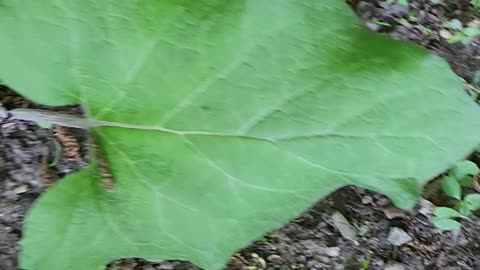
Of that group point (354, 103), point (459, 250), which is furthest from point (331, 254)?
point (354, 103)

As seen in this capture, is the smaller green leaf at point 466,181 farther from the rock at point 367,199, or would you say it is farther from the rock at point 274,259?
the rock at point 274,259

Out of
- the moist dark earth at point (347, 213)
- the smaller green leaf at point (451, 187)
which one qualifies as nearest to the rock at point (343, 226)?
the moist dark earth at point (347, 213)

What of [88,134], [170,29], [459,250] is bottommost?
[459,250]

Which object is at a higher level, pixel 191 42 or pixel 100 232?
pixel 191 42

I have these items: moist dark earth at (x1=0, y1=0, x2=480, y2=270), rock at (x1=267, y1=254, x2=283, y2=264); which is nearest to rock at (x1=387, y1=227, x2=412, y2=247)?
moist dark earth at (x1=0, y1=0, x2=480, y2=270)

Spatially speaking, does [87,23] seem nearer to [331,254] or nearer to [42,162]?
[42,162]

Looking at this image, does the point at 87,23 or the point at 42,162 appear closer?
the point at 87,23

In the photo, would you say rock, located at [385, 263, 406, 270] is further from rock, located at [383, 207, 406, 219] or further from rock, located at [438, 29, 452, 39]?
rock, located at [438, 29, 452, 39]
